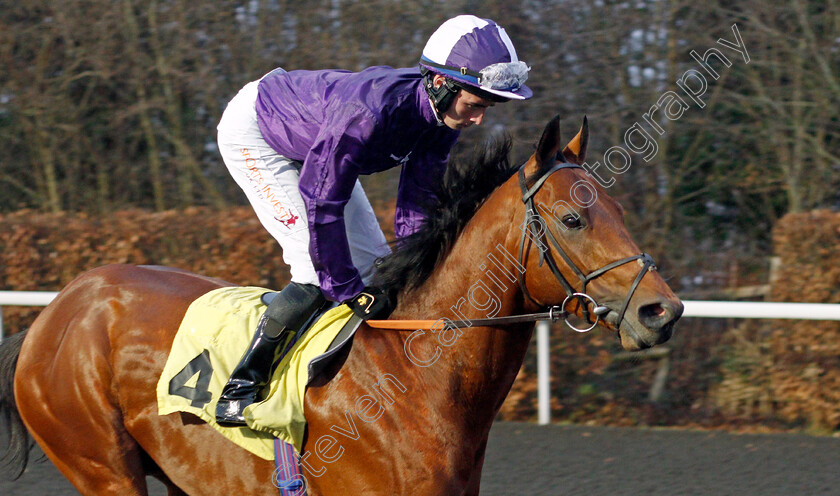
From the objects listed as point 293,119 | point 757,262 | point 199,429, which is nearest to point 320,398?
point 199,429

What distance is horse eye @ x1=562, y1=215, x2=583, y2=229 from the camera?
246 centimetres

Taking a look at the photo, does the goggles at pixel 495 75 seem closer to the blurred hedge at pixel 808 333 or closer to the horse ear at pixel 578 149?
the horse ear at pixel 578 149

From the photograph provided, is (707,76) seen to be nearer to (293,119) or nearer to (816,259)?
(816,259)

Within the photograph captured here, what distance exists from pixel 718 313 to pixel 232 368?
141 inches

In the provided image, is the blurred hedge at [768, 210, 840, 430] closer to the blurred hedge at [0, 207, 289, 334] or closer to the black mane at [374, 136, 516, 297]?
the blurred hedge at [0, 207, 289, 334]

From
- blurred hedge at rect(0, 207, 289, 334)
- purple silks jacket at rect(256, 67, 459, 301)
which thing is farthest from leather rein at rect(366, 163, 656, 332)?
blurred hedge at rect(0, 207, 289, 334)

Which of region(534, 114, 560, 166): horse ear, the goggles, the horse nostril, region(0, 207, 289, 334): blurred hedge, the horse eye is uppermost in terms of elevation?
the goggles

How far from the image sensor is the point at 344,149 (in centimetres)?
261

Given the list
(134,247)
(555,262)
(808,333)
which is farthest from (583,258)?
(134,247)

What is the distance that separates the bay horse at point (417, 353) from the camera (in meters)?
2.47

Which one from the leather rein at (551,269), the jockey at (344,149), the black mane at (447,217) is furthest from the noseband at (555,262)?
the jockey at (344,149)

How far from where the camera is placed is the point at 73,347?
310cm

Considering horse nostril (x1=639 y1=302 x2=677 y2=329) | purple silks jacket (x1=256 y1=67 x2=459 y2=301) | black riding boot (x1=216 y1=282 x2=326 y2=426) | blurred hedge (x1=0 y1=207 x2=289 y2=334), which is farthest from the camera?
blurred hedge (x1=0 y1=207 x2=289 y2=334)

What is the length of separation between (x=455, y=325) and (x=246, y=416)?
70 centimetres
